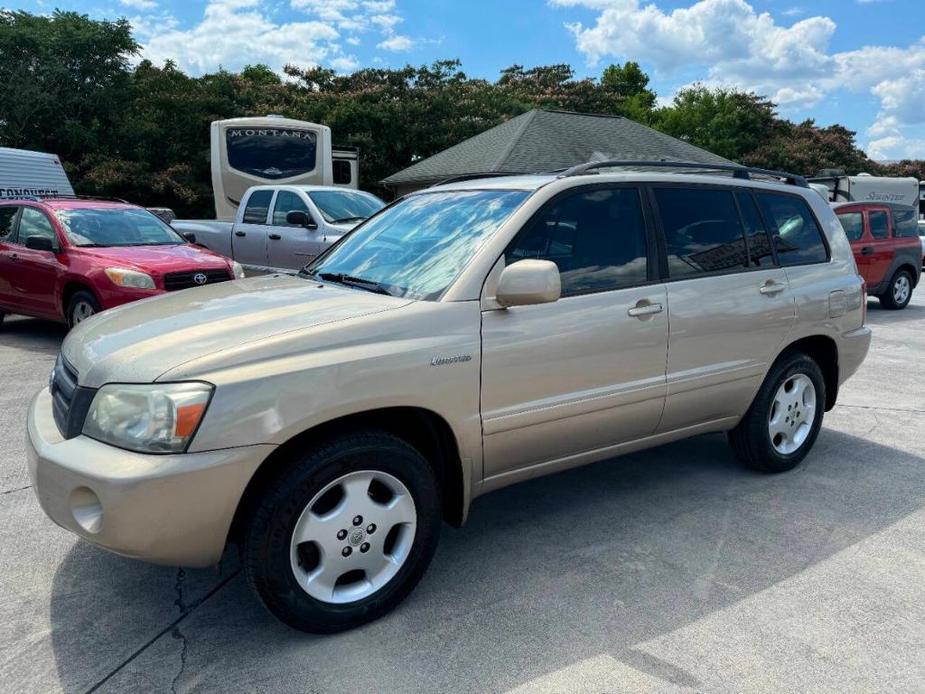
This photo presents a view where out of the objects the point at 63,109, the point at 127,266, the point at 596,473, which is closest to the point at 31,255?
the point at 127,266

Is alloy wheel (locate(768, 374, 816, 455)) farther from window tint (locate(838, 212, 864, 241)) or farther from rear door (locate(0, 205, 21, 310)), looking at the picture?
window tint (locate(838, 212, 864, 241))

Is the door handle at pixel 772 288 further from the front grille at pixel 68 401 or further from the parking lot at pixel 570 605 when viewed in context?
the front grille at pixel 68 401

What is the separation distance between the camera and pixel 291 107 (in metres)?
28.1

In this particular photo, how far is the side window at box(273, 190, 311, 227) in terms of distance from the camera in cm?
1039

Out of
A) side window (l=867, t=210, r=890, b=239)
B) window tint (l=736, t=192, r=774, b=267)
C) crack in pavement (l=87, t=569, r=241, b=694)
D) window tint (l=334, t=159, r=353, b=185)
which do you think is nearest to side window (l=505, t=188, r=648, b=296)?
window tint (l=736, t=192, r=774, b=267)

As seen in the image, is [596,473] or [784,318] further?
[596,473]

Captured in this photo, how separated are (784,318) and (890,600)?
1659 mm

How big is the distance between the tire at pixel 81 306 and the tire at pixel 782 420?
6.09 metres

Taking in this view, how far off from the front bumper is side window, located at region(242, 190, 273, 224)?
28.6 ft

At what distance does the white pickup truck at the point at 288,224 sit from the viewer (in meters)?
9.94

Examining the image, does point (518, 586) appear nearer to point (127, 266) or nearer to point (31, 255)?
point (127, 266)

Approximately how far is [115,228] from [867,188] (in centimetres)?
2283

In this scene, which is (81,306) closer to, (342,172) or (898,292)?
(898,292)

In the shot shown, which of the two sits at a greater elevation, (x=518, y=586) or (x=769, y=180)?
(x=769, y=180)
